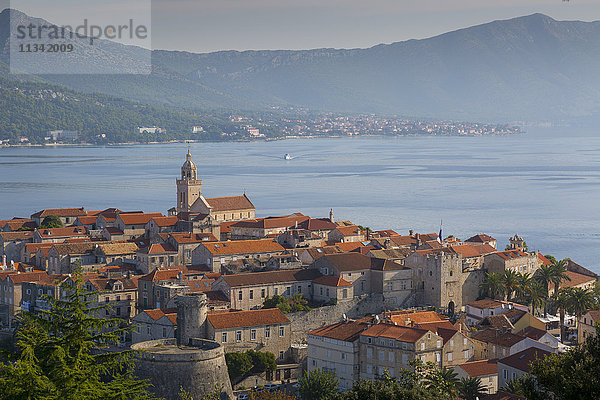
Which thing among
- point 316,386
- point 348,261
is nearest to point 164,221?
point 348,261

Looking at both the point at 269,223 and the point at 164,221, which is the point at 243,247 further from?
the point at 164,221

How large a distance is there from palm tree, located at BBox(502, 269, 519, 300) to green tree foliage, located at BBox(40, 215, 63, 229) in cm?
3472

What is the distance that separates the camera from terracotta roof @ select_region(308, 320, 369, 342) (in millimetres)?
46031

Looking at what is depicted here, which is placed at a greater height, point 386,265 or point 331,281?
point 386,265

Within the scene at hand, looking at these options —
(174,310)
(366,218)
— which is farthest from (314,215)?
(174,310)

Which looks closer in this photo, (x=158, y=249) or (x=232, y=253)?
(x=232, y=253)

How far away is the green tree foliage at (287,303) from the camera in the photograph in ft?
176

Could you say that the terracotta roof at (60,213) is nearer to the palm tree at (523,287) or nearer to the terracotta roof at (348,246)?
the terracotta roof at (348,246)

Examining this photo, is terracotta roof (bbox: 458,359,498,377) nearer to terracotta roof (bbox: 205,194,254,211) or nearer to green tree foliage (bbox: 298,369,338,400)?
green tree foliage (bbox: 298,369,338,400)

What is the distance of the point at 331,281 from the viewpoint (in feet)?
186

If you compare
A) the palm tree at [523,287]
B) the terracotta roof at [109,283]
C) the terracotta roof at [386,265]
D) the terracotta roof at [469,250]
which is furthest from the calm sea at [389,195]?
the terracotta roof at [109,283]

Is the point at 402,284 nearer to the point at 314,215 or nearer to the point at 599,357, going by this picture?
the point at 599,357

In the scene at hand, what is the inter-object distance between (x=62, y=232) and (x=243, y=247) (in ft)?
54.7

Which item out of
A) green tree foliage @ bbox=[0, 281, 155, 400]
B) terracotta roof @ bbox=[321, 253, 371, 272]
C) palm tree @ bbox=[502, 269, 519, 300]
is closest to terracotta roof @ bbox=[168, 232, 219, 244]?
terracotta roof @ bbox=[321, 253, 371, 272]
